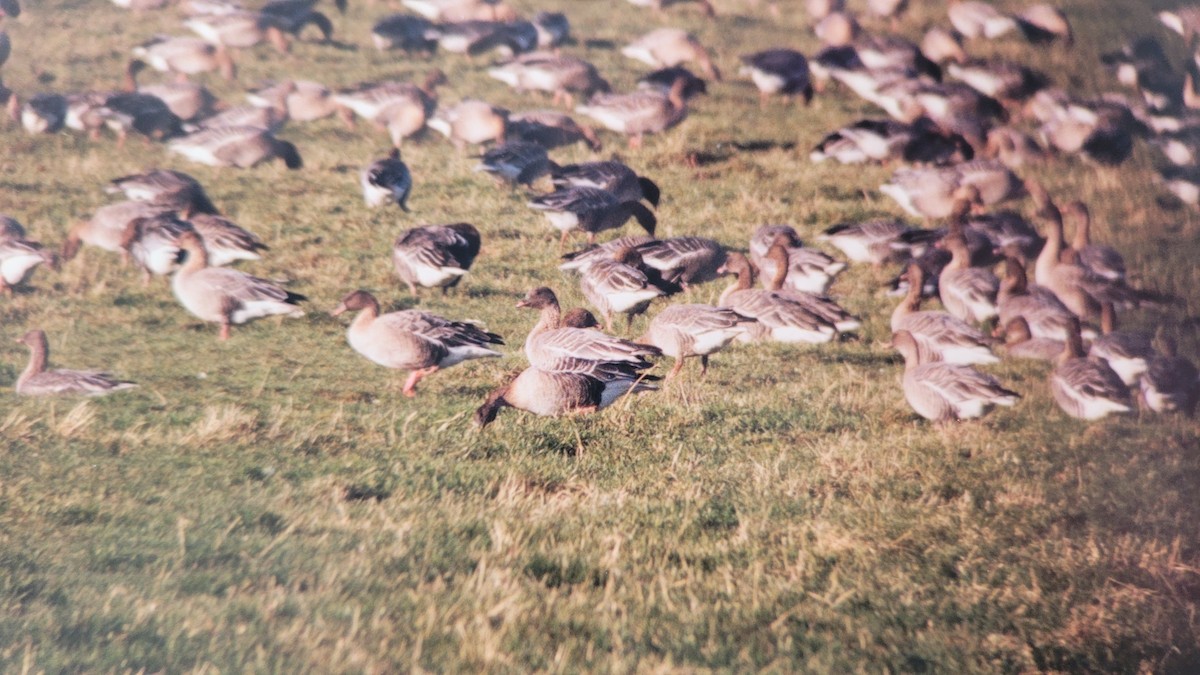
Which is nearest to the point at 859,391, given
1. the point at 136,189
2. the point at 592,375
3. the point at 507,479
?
the point at 592,375

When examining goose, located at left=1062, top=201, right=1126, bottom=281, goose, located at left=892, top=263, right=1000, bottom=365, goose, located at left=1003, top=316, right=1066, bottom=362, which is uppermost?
goose, located at left=892, top=263, right=1000, bottom=365

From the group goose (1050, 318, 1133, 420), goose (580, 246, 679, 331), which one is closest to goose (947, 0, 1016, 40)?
goose (1050, 318, 1133, 420)

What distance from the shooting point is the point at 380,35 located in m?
19.3

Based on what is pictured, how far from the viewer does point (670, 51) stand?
19.2m

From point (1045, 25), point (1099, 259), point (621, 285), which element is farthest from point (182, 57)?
point (1045, 25)

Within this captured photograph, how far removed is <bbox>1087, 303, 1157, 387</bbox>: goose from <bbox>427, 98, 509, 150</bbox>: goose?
8.31m

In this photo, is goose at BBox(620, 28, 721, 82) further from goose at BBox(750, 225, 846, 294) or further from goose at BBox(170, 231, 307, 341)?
goose at BBox(170, 231, 307, 341)

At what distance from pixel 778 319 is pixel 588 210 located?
2908 millimetres

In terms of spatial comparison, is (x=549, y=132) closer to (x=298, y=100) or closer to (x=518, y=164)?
(x=518, y=164)

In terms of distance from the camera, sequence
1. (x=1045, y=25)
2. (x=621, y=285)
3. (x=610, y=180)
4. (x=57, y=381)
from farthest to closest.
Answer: (x=1045, y=25)
(x=610, y=180)
(x=621, y=285)
(x=57, y=381)

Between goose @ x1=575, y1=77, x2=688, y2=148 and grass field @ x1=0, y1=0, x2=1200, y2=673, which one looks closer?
grass field @ x1=0, y1=0, x2=1200, y2=673

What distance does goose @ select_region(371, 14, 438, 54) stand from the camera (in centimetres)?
1917

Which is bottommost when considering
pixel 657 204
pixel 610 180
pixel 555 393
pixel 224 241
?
pixel 657 204

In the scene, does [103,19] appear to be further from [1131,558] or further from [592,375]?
[1131,558]
